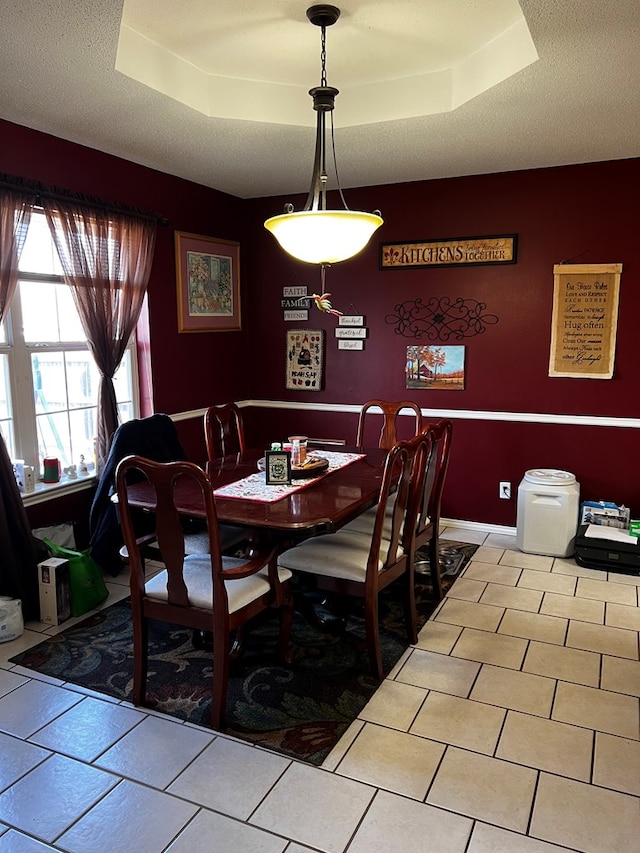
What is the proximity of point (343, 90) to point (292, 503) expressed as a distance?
82.0 inches

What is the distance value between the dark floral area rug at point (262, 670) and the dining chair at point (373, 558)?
204 millimetres

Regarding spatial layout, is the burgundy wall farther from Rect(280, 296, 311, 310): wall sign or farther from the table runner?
the table runner

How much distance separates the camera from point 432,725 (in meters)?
2.21

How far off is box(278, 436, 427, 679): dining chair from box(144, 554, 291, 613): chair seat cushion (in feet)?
0.55

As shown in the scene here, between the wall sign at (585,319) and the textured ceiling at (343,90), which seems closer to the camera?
the textured ceiling at (343,90)

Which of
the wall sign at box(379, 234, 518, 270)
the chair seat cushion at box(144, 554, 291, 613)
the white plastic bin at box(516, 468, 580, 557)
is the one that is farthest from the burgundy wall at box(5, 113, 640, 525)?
the chair seat cushion at box(144, 554, 291, 613)

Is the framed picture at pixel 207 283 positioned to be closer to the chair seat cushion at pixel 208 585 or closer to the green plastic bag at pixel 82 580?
the green plastic bag at pixel 82 580

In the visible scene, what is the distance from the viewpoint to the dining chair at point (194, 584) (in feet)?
6.70

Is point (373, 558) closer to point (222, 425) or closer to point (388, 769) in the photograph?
point (388, 769)

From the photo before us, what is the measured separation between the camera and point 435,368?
171 inches

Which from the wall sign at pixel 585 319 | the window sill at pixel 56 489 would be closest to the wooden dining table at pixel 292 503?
the window sill at pixel 56 489

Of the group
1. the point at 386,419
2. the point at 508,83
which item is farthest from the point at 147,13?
the point at 386,419

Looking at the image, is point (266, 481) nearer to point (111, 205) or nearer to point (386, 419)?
point (386, 419)

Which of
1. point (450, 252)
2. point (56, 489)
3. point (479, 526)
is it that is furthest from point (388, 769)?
point (450, 252)
